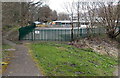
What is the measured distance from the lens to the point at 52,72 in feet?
17.5

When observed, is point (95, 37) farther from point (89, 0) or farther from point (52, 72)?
point (52, 72)

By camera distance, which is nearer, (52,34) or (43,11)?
(52,34)

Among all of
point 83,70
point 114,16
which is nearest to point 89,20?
point 114,16

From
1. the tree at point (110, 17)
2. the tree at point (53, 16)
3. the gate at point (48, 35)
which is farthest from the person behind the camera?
the tree at point (53, 16)

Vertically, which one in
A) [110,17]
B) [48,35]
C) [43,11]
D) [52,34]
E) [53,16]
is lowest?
[48,35]

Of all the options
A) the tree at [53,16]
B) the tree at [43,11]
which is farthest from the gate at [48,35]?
the tree at [53,16]

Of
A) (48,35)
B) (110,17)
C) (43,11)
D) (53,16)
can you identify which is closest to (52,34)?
(48,35)

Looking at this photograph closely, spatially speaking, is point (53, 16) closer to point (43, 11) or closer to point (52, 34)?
point (43, 11)

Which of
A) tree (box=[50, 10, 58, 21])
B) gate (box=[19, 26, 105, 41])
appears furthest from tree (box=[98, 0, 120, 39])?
tree (box=[50, 10, 58, 21])

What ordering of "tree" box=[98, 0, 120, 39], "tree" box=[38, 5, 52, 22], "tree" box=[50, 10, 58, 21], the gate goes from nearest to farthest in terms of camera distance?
the gate, "tree" box=[98, 0, 120, 39], "tree" box=[38, 5, 52, 22], "tree" box=[50, 10, 58, 21]

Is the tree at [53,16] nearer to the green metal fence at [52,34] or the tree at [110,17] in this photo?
the tree at [110,17]

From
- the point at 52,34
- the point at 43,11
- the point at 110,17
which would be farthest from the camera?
the point at 43,11

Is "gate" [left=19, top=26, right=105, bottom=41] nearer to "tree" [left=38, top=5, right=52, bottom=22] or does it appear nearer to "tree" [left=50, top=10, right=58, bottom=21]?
"tree" [left=38, top=5, right=52, bottom=22]

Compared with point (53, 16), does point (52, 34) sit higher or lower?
lower
